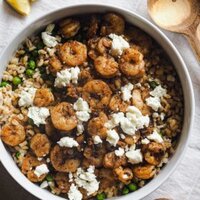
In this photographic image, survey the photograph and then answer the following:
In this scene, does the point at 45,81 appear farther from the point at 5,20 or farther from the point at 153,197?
the point at 153,197

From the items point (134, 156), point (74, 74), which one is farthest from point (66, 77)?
point (134, 156)

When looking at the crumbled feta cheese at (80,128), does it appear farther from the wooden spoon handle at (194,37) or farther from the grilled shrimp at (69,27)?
the wooden spoon handle at (194,37)

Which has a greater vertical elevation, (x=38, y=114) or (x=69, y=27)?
(x=69, y=27)

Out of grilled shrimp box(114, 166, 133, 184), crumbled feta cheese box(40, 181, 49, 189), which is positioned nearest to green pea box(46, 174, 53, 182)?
crumbled feta cheese box(40, 181, 49, 189)

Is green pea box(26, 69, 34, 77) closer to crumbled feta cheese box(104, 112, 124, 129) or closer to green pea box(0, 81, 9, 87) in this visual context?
green pea box(0, 81, 9, 87)

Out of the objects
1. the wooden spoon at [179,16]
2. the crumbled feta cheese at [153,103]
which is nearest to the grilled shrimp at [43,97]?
the crumbled feta cheese at [153,103]

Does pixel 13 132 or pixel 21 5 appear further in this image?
pixel 21 5

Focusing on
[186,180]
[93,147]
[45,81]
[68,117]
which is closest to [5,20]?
[45,81]

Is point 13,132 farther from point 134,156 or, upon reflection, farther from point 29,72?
point 134,156
